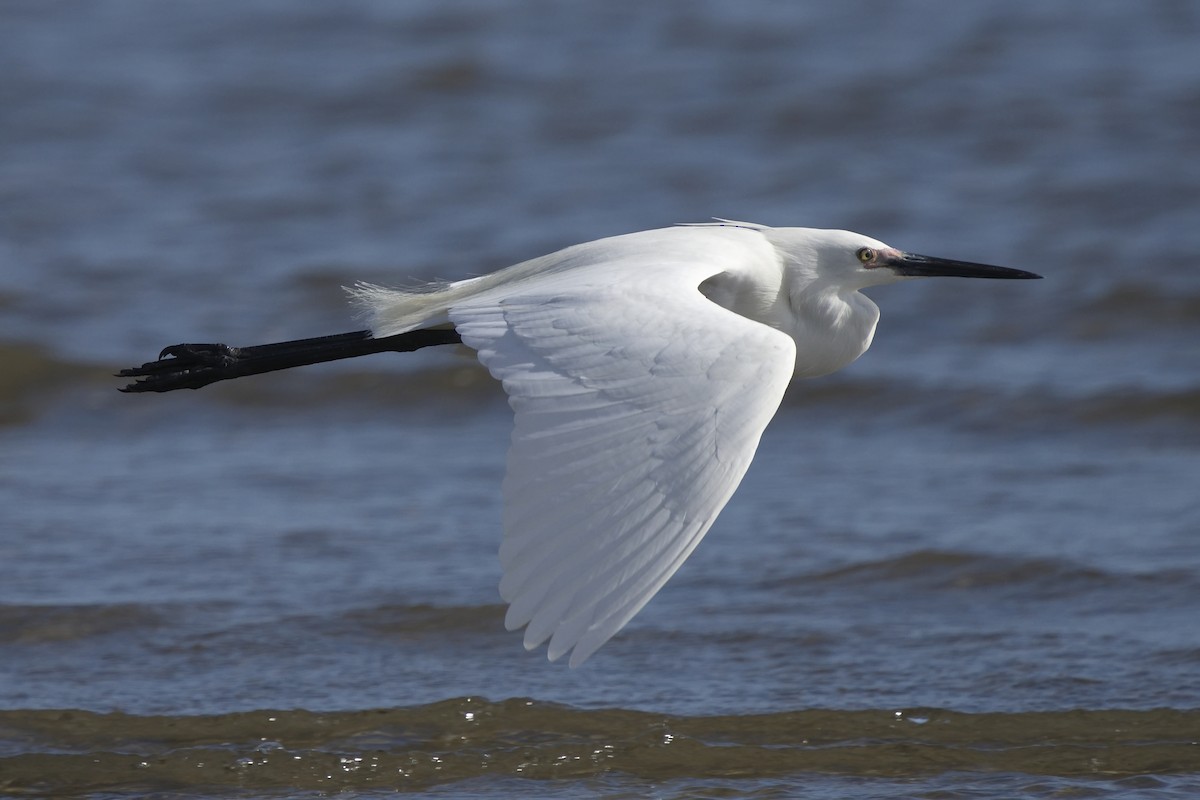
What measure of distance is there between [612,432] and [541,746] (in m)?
1.55

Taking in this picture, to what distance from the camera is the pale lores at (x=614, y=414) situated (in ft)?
10.0

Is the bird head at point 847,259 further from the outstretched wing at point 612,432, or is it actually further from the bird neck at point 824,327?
the outstretched wing at point 612,432

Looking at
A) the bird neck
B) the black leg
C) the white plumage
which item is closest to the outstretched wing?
the white plumage

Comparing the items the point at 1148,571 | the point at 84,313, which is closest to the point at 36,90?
the point at 84,313

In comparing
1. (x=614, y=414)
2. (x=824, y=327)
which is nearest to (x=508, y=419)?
(x=824, y=327)

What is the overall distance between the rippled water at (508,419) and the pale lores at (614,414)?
52.7 inches

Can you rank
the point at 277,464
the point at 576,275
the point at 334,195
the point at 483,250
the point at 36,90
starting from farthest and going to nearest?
the point at 36,90
the point at 334,195
the point at 483,250
the point at 277,464
the point at 576,275

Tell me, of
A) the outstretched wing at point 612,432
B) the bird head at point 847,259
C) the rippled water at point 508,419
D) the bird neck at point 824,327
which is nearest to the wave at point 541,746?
the rippled water at point 508,419

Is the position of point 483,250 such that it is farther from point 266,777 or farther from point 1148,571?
point 266,777

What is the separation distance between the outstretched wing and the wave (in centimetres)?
136

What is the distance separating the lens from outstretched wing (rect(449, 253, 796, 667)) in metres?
3.04

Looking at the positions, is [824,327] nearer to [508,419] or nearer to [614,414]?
[614,414]

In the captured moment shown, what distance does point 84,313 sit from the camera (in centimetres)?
901

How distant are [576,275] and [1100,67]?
26.9ft
